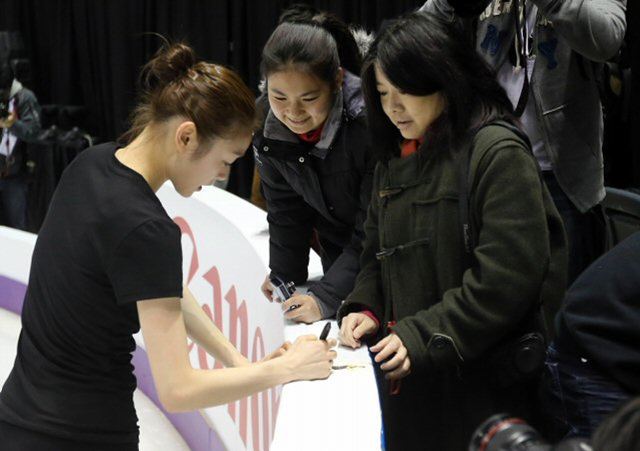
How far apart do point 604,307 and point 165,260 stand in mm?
616

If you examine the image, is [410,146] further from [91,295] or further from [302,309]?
[91,295]

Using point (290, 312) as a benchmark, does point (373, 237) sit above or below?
above

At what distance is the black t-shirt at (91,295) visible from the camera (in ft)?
4.42

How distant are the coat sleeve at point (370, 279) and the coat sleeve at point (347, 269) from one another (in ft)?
0.39

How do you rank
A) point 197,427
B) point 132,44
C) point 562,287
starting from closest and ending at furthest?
point 562,287
point 197,427
point 132,44

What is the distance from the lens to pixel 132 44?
19.5 ft

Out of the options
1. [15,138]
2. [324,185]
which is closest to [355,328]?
[324,185]

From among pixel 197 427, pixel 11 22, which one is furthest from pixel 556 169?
pixel 11 22

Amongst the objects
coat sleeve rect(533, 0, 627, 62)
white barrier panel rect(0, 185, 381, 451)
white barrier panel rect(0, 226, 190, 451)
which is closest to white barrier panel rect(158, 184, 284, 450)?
white barrier panel rect(0, 185, 381, 451)

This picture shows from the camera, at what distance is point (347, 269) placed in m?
1.98

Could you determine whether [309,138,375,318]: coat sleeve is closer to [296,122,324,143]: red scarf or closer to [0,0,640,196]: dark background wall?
[296,122,324,143]: red scarf

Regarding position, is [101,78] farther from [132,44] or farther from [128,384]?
[128,384]

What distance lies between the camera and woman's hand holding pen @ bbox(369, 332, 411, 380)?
1.53m

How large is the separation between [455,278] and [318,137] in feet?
1.81
